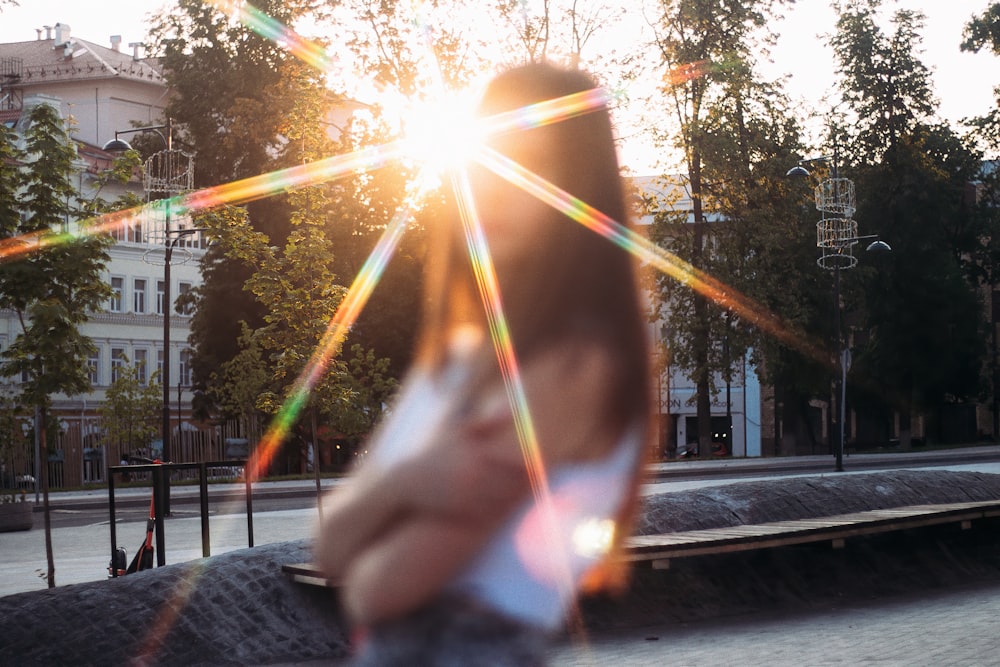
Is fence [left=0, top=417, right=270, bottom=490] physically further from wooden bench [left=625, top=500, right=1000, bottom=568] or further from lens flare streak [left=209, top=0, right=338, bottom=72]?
wooden bench [left=625, top=500, right=1000, bottom=568]

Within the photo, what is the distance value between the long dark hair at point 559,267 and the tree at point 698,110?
39.3m

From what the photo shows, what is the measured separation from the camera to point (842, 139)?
186ft

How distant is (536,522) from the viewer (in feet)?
4.50

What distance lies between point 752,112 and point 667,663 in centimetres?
3690

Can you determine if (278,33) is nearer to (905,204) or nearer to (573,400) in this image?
(905,204)

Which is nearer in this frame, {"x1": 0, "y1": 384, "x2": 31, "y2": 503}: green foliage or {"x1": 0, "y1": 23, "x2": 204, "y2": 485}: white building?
{"x1": 0, "y1": 384, "x2": 31, "y2": 503}: green foliage

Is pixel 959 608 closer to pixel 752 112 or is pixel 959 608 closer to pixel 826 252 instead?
pixel 752 112

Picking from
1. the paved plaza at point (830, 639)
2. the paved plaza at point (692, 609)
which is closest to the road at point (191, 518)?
the paved plaza at point (692, 609)

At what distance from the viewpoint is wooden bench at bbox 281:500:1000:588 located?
1046 centimetres

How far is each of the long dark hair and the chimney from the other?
3498 inches

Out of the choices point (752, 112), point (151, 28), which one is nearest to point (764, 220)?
point (752, 112)

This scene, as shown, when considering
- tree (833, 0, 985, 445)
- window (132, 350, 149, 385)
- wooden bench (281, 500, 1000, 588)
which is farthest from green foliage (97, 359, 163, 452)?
wooden bench (281, 500, 1000, 588)

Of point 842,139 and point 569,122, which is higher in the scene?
point 842,139

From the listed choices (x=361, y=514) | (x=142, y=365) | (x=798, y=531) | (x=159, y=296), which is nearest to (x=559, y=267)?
(x=361, y=514)
